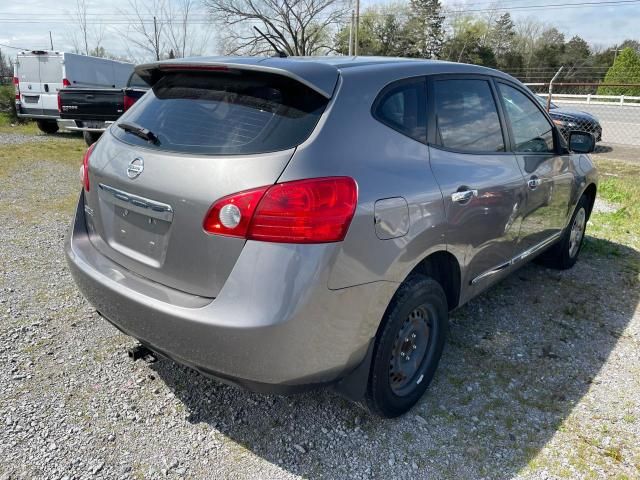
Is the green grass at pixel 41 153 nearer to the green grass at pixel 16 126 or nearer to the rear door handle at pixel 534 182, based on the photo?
the green grass at pixel 16 126

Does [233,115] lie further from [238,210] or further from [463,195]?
[463,195]

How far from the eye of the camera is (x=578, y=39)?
58.9 metres

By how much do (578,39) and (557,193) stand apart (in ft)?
217

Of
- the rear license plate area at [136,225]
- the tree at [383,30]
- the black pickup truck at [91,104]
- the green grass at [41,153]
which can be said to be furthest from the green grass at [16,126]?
the tree at [383,30]

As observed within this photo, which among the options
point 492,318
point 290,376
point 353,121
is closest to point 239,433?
point 290,376

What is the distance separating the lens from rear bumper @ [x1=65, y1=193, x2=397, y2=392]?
1871mm

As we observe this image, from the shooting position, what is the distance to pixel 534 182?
346cm

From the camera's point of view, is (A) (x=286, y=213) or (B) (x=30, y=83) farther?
(B) (x=30, y=83)

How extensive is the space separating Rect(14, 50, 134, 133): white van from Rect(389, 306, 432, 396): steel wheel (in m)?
13.5

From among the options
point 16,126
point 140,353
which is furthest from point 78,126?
point 140,353

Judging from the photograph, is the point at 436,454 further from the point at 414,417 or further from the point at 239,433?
the point at 239,433

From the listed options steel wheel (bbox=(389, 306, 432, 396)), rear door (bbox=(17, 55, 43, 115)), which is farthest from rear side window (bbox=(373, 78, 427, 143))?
rear door (bbox=(17, 55, 43, 115))

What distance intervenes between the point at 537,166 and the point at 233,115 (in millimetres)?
2355

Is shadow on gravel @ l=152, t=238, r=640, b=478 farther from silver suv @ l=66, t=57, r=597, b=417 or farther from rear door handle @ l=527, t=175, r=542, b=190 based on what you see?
rear door handle @ l=527, t=175, r=542, b=190
